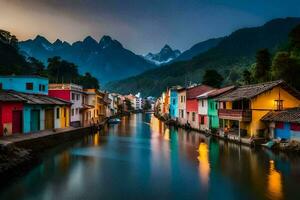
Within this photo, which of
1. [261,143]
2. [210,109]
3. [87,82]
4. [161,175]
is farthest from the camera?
[87,82]

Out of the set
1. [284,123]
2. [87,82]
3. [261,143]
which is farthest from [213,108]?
[87,82]

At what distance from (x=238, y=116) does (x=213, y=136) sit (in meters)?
9.96

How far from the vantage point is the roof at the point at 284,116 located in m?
33.4

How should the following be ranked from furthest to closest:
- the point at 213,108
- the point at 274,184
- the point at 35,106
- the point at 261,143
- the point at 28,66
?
the point at 28,66
the point at 213,108
the point at 35,106
the point at 261,143
the point at 274,184

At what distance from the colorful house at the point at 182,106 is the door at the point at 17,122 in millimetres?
41884

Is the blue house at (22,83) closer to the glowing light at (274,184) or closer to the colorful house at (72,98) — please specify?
the colorful house at (72,98)

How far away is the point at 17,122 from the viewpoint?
3678 cm

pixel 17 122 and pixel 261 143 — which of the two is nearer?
pixel 17 122

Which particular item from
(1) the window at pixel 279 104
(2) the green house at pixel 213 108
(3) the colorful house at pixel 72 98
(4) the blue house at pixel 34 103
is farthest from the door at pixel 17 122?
(1) the window at pixel 279 104

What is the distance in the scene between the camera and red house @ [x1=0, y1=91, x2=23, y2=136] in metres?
32.4

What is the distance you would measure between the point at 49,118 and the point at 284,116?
2868 cm

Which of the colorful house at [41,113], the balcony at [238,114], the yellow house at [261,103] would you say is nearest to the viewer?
the colorful house at [41,113]

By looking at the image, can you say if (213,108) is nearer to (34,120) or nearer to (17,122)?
(34,120)

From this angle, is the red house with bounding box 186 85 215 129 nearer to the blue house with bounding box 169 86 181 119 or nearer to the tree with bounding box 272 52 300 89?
the blue house with bounding box 169 86 181 119
